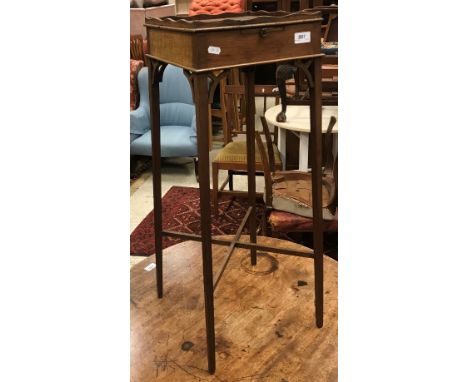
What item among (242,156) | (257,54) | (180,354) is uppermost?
(257,54)

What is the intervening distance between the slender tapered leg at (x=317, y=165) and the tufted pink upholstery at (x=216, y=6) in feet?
13.7

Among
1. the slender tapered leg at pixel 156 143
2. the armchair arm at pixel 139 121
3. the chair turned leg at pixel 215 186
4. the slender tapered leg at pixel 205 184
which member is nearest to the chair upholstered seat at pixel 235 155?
the chair turned leg at pixel 215 186

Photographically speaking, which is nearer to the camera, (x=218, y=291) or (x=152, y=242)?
(x=218, y=291)

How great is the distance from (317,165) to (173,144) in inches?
108

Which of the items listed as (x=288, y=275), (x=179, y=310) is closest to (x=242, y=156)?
(x=288, y=275)

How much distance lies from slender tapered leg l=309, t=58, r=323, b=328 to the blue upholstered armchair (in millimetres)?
2690

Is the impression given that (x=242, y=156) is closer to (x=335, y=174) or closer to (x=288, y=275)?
(x=335, y=174)

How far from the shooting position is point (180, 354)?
1.36m

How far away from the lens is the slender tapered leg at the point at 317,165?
130 centimetres

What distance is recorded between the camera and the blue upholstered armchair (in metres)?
4.07

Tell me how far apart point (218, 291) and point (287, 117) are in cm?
169

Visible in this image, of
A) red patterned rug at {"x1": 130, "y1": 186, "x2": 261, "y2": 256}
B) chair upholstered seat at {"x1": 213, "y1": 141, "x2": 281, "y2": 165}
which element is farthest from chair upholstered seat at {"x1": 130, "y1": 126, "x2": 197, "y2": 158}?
chair upholstered seat at {"x1": 213, "y1": 141, "x2": 281, "y2": 165}

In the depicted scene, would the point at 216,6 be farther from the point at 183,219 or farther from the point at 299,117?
the point at 183,219

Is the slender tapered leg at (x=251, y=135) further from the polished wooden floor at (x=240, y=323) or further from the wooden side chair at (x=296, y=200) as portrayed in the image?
the wooden side chair at (x=296, y=200)
